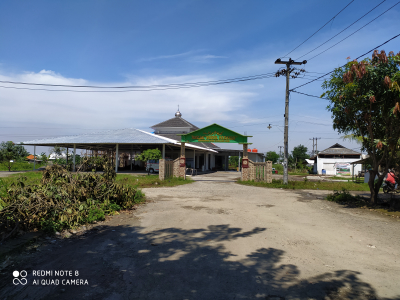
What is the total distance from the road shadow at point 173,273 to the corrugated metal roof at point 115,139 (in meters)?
21.4

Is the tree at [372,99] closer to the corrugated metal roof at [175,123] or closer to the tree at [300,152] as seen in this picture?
the corrugated metal roof at [175,123]

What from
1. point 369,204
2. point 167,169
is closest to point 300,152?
point 167,169

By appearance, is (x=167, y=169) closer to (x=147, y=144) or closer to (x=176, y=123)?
(x=147, y=144)

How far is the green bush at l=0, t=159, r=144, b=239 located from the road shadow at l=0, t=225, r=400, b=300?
94 cm

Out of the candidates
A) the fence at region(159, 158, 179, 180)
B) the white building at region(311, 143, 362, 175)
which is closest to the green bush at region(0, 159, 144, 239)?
the fence at region(159, 158, 179, 180)

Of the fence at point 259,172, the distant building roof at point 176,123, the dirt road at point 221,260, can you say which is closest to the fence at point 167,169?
the fence at point 259,172

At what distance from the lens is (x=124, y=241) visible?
5.58m

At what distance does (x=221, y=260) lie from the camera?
14.9 feet

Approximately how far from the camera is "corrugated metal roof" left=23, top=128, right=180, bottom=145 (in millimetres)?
27206

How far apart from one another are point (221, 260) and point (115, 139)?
84.1 feet

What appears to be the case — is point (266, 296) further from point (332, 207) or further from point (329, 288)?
point (332, 207)

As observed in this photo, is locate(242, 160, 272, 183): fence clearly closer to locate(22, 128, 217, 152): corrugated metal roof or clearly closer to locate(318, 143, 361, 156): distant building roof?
locate(22, 128, 217, 152): corrugated metal roof

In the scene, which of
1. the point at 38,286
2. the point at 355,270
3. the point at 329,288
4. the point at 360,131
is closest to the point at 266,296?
the point at 329,288

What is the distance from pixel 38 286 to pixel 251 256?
3.18m
